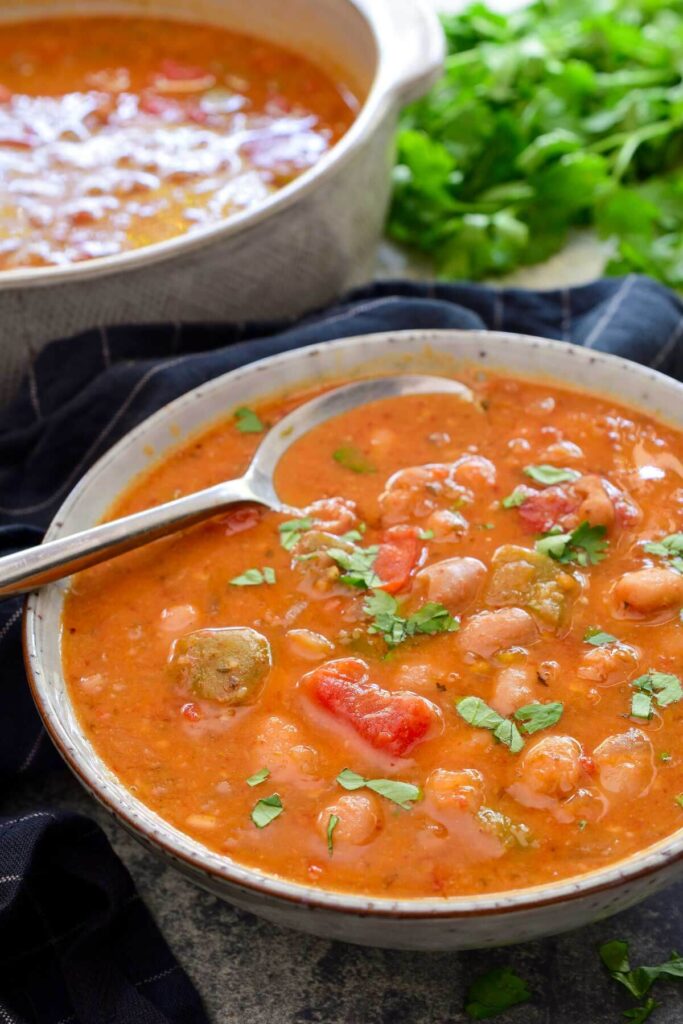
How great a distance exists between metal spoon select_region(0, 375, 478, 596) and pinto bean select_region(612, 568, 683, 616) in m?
0.74

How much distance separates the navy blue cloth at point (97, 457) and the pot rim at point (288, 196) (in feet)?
0.77

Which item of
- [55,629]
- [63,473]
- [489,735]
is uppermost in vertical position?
[489,735]

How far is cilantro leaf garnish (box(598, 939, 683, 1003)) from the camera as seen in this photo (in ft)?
8.25

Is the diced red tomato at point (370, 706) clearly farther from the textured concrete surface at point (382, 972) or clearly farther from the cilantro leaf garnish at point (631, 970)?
the cilantro leaf garnish at point (631, 970)

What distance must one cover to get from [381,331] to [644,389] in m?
0.93

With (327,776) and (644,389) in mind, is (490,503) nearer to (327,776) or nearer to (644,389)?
(644,389)

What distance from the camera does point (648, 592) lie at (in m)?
2.55

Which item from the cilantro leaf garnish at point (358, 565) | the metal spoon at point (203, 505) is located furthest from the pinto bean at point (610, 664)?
the metal spoon at point (203, 505)

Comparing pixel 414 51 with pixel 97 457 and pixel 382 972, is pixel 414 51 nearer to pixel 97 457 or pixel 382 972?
pixel 97 457

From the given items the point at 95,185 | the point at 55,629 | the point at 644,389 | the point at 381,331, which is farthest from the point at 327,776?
the point at 95,185

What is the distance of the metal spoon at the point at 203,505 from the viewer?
2.66 meters

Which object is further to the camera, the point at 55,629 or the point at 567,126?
the point at 567,126

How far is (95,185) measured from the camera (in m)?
4.14

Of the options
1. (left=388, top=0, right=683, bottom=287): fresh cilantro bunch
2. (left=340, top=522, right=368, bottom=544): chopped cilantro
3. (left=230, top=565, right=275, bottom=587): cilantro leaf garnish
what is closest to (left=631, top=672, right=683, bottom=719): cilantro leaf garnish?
(left=340, top=522, right=368, bottom=544): chopped cilantro
